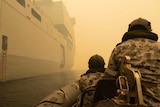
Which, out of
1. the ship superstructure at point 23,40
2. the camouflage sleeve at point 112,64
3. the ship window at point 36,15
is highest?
the ship window at point 36,15

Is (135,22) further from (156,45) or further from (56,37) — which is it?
(56,37)

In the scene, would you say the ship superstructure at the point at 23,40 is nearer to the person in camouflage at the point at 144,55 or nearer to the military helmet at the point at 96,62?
the military helmet at the point at 96,62

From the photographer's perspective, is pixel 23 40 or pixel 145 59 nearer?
pixel 145 59

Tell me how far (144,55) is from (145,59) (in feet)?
0.15

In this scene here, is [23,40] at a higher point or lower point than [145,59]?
higher

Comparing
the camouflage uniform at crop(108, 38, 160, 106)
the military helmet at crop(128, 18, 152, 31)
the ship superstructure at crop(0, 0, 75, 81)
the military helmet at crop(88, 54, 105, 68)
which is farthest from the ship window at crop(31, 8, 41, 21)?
the camouflage uniform at crop(108, 38, 160, 106)

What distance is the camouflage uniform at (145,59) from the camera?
1914 millimetres

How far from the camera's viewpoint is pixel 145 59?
2.02 metres

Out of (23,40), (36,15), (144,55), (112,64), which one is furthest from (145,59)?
(36,15)

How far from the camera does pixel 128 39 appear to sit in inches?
88.4

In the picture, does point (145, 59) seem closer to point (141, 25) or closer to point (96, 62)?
point (141, 25)

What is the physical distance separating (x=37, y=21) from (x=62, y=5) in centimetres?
1594

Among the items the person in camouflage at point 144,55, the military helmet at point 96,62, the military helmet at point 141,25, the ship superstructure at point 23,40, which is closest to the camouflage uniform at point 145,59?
the person in camouflage at point 144,55

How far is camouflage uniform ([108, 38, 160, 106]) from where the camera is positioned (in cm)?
191
